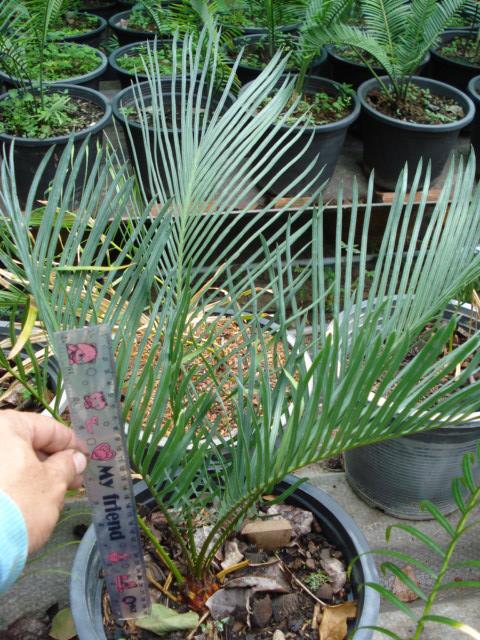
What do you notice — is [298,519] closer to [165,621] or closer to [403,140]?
[165,621]

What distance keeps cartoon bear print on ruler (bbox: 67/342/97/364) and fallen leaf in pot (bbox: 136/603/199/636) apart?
46 cm

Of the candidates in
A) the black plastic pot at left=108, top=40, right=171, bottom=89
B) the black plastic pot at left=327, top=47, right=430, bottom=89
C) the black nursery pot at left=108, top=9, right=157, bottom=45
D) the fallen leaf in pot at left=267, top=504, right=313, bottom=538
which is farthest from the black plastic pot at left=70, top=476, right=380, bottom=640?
the black nursery pot at left=108, top=9, right=157, bottom=45

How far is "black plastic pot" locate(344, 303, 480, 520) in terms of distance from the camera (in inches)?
48.3

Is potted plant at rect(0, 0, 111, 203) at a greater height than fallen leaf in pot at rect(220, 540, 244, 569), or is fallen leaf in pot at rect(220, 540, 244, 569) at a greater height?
potted plant at rect(0, 0, 111, 203)

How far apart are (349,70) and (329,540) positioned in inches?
79.6

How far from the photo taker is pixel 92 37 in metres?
2.80

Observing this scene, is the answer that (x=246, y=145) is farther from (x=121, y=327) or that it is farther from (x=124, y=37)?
(x=124, y=37)

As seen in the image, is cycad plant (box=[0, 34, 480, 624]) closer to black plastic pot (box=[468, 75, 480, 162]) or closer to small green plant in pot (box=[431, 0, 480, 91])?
black plastic pot (box=[468, 75, 480, 162])

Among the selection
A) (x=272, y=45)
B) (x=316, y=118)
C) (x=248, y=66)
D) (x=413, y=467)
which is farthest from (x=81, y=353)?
(x=248, y=66)

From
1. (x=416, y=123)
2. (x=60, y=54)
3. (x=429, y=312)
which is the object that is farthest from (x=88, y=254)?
(x=60, y=54)

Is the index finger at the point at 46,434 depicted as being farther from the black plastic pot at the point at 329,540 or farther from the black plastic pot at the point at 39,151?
the black plastic pot at the point at 39,151

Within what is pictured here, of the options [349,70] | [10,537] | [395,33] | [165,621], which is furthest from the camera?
[349,70]

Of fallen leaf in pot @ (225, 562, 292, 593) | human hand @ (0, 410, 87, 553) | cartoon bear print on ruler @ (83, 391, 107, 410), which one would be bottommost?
fallen leaf in pot @ (225, 562, 292, 593)

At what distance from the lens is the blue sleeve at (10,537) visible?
0.58 meters
